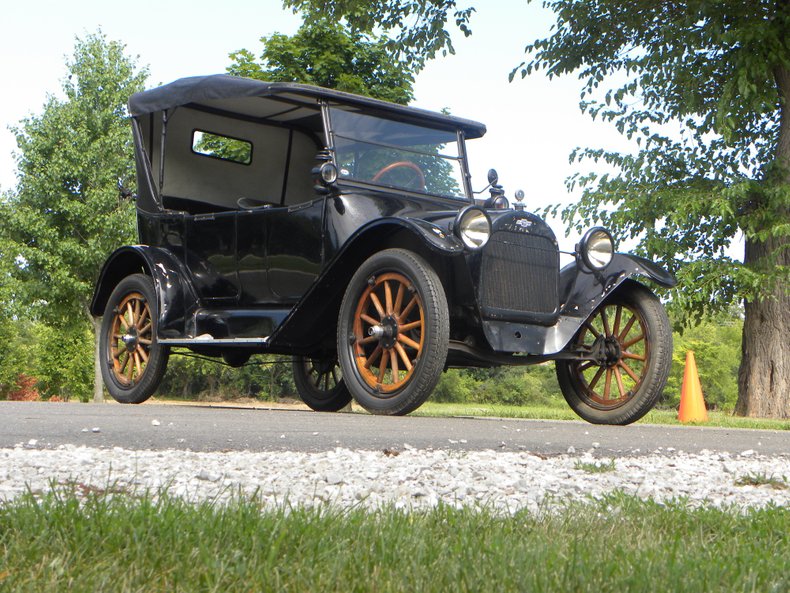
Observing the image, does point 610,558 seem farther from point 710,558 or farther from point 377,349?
point 377,349

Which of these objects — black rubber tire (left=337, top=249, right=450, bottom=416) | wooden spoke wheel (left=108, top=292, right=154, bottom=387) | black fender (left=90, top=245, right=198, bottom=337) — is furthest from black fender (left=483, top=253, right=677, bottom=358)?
wooden spoke wheel (left=108, top=292, right=154, bottom=387)

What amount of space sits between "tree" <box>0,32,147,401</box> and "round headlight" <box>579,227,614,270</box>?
18905mm

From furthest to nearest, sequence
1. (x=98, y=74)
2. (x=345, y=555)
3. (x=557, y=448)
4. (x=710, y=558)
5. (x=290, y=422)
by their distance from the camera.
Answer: (x=98, y=74), (x=290, y=422), (x=557, y=448), (x=710, y=558), (x=345, y=555)

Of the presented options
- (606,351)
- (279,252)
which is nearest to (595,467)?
(606,351)

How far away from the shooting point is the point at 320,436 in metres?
4.77

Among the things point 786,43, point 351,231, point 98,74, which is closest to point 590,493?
point 351,231

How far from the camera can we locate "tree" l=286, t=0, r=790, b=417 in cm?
1373

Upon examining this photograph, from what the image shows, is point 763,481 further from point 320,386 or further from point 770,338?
point 770,338

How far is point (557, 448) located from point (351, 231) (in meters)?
3.15

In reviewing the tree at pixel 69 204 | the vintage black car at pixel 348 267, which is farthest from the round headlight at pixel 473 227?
the tree at pixel 69 204

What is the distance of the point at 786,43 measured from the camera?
13.8 metres

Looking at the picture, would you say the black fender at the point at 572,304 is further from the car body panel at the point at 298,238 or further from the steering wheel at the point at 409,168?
the steering wheel at the point at 409,168

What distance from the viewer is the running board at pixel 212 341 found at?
25.1ft

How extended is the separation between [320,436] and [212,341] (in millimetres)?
3446
